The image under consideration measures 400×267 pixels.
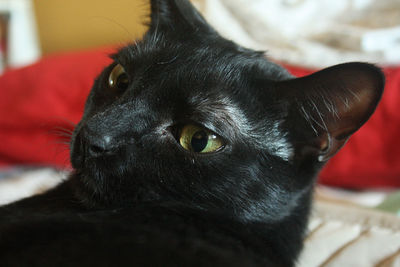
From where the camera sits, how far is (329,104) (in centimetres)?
75

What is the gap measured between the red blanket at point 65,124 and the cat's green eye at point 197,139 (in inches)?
36.0

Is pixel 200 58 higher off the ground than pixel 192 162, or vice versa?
pixel 200 58

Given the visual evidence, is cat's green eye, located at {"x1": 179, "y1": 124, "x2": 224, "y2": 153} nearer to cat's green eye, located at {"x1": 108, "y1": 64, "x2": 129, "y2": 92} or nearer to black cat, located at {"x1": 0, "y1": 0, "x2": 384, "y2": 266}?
black cat, located at {"x1": 0, "y1": 0, "x2": 384, "y2": 266}

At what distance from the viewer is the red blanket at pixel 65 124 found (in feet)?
5.19

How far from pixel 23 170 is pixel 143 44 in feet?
3.63

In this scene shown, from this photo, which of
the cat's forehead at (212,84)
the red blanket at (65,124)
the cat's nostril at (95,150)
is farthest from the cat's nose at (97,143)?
the red blanket at (65,124)

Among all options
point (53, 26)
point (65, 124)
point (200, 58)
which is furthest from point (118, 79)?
point (53, 26)

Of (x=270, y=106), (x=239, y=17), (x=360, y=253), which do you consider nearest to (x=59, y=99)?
(x=239, y=17)

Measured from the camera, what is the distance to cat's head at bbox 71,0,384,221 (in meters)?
0.70

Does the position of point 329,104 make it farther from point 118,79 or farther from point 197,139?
point 118,79

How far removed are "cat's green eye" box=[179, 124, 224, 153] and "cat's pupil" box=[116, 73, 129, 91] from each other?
0.64ft

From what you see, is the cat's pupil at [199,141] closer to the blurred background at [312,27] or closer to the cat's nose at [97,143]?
the cat's nose at [97,143]

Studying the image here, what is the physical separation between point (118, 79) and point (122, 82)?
0.06 feet

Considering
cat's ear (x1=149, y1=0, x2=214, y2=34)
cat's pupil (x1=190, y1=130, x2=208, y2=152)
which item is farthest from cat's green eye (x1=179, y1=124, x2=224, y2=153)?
cat's ear (x1=149, y1=0, x2=214, y2=34)
